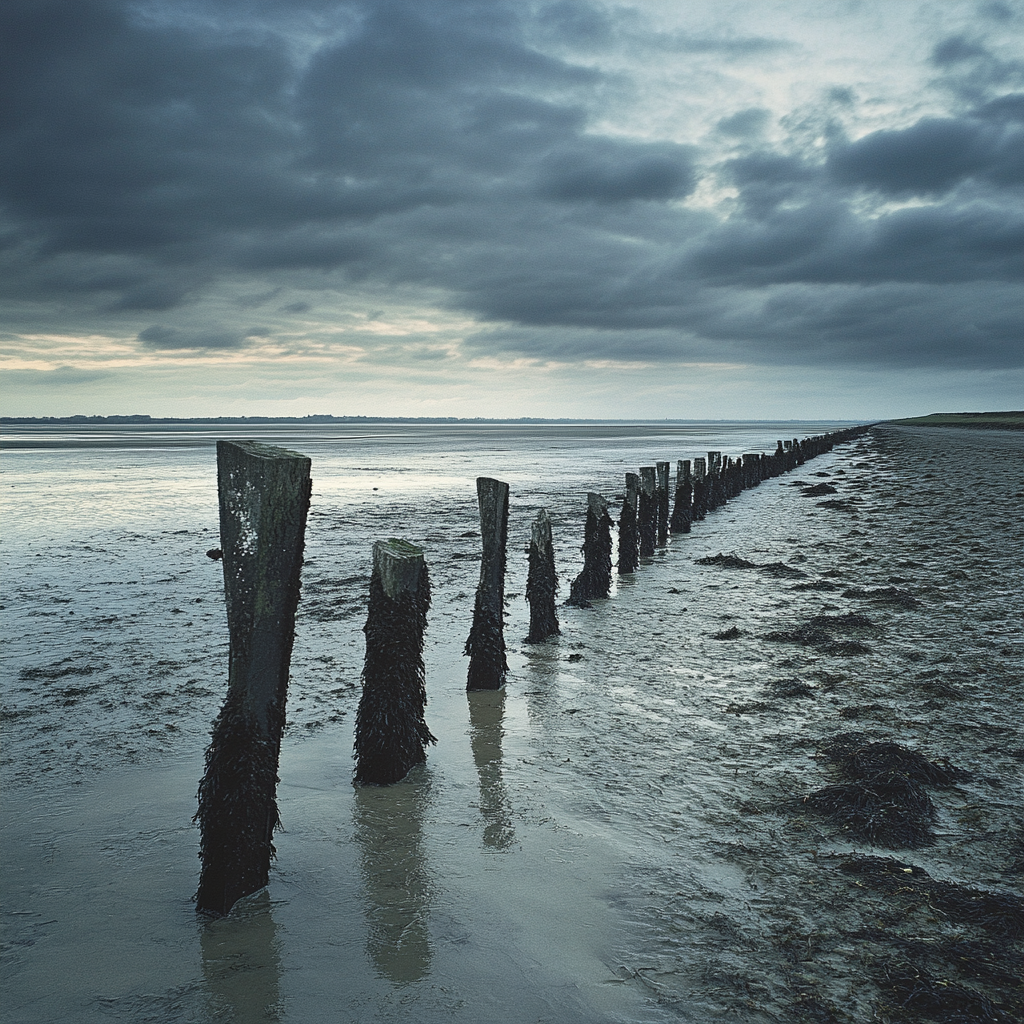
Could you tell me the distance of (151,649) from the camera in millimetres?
8141

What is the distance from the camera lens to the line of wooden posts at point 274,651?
3912 millimetres

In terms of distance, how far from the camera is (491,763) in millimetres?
5496

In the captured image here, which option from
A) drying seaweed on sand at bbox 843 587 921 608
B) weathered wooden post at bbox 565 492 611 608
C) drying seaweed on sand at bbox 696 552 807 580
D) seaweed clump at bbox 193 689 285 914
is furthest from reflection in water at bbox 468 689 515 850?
drying seaweed on sand at bbox 696 552 807 580

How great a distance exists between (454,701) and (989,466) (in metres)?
31.3

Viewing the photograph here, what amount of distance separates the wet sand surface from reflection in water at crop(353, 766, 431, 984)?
0.02 m

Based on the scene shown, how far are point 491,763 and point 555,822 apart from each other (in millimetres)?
1044

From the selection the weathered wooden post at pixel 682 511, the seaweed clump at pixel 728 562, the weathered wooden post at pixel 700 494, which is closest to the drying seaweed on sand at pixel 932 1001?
the seaweed clump at pixel 728 562

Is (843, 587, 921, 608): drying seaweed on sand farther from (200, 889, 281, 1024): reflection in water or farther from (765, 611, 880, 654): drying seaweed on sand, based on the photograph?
(200, 889, 281, 1024): reflection in water

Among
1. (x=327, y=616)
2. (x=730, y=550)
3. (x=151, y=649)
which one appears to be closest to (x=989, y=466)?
(x=730, y=550)

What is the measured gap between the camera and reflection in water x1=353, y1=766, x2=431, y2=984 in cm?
340

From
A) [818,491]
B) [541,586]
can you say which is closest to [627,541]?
[541,586]

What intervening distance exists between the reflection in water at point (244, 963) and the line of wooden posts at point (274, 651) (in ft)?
0.37

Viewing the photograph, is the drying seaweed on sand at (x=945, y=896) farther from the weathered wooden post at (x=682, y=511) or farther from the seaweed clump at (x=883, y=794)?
the weathered wooden post at (x=682, y=511)

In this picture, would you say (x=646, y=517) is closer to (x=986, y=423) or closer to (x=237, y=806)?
(x=237, y=806)
